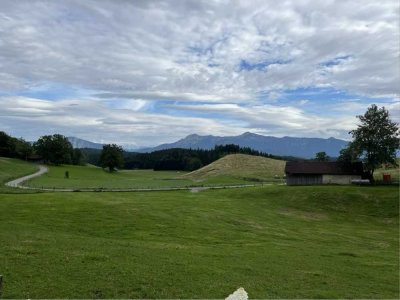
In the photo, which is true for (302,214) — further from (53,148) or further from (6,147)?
(6,147)

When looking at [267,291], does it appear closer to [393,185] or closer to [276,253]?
[276,253]

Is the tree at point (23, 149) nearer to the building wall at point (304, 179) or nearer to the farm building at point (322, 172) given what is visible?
the farm building at point (322, 172)

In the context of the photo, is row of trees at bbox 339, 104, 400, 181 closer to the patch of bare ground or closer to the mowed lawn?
the patch of bare ground

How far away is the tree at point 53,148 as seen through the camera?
183875 mm

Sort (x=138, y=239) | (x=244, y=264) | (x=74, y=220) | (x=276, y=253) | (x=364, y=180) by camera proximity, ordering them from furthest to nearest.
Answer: (x=364, y=180) → (x=74, y=220) → (x=138, y=239) → (x=276, y=253) → (x=244, y=264)

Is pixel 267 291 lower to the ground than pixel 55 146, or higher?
lower

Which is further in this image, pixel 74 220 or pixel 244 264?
pixel 74 220

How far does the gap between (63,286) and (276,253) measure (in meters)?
18.7

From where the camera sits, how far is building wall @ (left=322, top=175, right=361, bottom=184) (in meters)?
93.2

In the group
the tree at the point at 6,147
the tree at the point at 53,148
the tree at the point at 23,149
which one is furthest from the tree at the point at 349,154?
the tree at the point at 6,147

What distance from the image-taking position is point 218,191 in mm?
88500

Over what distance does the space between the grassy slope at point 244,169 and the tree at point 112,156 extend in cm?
3684

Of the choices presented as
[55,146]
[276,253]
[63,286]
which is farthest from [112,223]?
[55,146]

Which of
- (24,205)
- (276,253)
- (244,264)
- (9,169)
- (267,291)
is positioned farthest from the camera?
(9,169)
